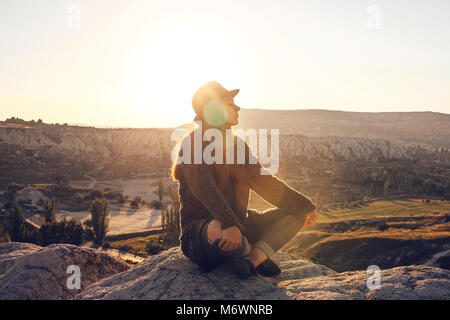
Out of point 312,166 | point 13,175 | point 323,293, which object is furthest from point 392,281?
point 312,166

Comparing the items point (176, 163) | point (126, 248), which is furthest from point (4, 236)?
point (176, 163)

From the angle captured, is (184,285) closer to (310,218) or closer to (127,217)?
(310,218)

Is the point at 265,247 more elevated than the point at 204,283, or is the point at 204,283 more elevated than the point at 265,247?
the point at 265,247

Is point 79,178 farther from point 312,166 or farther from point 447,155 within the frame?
point 447,155

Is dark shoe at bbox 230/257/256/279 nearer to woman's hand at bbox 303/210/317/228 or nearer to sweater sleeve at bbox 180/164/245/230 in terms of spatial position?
sweater sleeve at bbox 180/164/245/230

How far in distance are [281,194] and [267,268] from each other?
1.02m

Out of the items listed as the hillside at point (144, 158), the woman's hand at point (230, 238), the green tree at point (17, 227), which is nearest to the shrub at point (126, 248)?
the green tree at point (17, 227)

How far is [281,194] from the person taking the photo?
4844mm

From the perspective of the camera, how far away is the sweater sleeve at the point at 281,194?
4789 millimetres

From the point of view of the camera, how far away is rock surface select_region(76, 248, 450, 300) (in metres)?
3.70

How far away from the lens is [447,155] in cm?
14612

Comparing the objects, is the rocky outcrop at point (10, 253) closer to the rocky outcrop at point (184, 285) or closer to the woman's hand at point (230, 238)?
the rocky outcrop at point (184, 285)

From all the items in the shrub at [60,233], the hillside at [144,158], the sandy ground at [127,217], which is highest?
the hillside at [144,158]

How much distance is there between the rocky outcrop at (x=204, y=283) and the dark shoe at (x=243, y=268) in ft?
0.30
